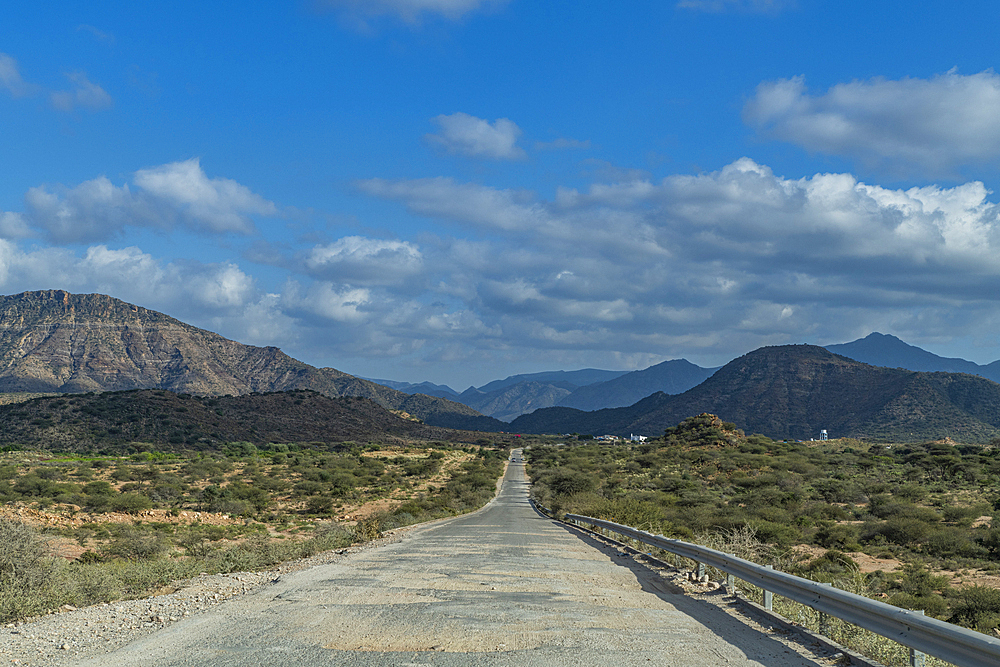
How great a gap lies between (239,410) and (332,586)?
3728 inches

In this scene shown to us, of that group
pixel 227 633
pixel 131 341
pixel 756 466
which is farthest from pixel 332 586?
pixel 131 341

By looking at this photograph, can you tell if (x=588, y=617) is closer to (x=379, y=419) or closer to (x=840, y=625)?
(x=840, y=625)

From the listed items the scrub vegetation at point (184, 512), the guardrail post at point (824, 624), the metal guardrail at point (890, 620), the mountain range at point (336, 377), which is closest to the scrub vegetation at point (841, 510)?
the metal guardrail at point (890, 620)

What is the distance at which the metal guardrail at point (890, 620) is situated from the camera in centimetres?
492

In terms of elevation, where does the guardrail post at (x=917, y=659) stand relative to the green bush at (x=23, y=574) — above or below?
above

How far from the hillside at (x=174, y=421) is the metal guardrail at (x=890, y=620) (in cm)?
7311

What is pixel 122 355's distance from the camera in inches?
6624

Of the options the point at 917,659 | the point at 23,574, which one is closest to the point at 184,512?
the point at 23,574

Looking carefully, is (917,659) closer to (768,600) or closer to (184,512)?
(768,600)

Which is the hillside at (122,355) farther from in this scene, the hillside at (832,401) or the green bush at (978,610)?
the green bush at (978,610)

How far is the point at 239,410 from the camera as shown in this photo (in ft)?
321

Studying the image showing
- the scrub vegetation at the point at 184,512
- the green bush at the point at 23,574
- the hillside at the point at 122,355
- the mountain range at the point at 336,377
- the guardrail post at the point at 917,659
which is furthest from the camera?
the hillside at the point at 122,355

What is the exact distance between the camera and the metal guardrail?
4.92 m

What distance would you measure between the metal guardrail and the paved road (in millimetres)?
643
